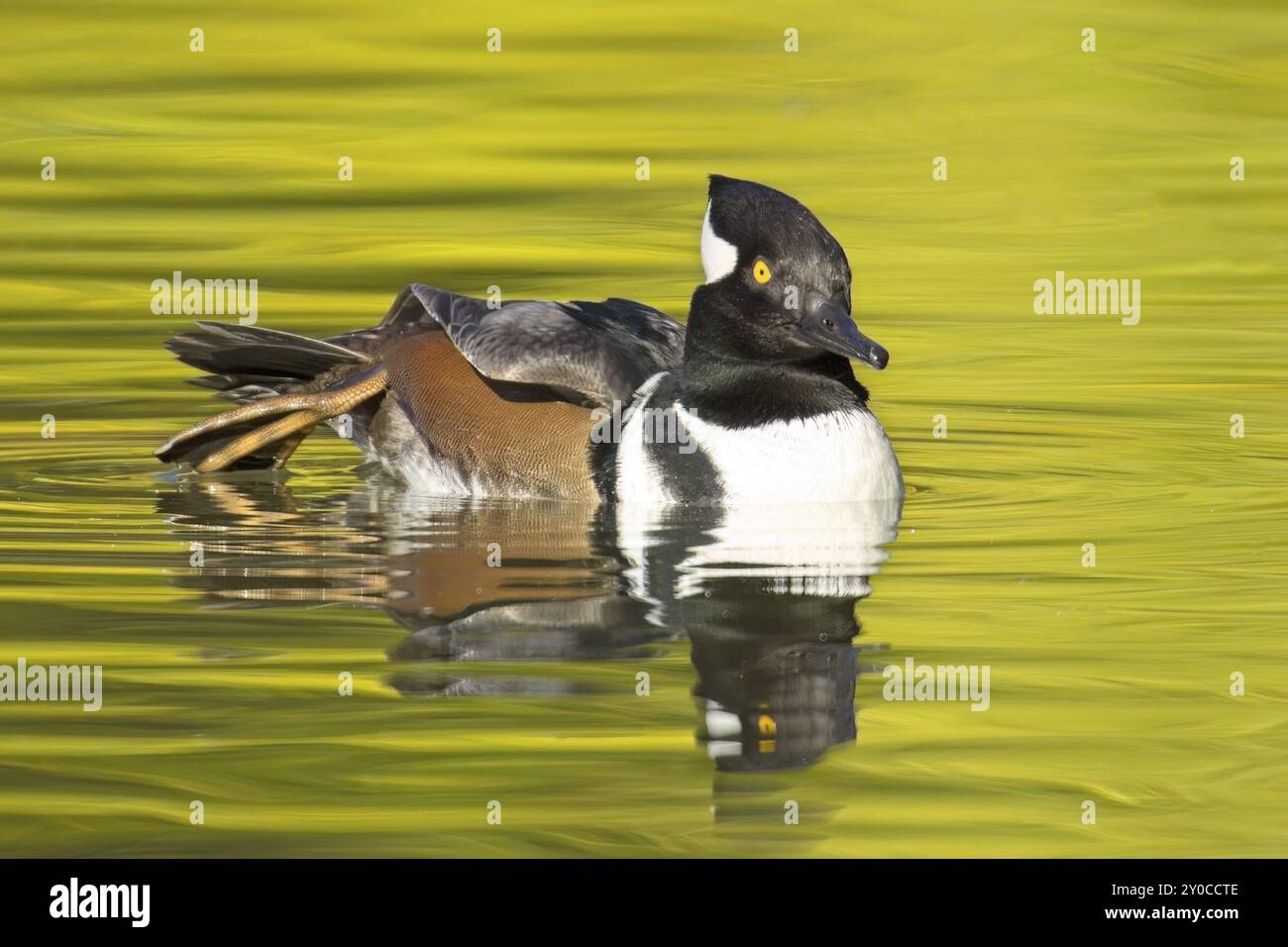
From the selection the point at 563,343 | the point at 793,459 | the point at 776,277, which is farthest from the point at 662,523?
the point at 776,277

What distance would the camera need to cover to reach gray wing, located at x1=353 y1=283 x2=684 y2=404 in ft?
34.6

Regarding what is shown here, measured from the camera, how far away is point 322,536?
393 inches

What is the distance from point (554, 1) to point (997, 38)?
4.83 meters

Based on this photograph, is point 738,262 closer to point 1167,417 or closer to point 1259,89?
point 1167,417

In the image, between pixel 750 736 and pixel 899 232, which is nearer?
pixel 750 736

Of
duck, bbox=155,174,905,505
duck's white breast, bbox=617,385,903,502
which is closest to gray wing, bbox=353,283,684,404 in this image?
duck, bbox=155,174,905,505

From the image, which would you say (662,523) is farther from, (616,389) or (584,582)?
(584,582)

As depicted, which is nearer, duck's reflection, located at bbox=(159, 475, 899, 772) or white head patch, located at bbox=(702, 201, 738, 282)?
duck's reflection, located at bbox=(159, 475, 899, 772)

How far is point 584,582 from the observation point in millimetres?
8914

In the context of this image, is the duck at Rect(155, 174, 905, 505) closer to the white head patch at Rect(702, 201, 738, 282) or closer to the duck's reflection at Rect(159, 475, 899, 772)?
the white head patch at Rect(702, 201, 738, 282)

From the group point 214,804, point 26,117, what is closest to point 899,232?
point 26,117

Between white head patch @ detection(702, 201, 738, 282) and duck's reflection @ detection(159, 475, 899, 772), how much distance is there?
1.04 meters

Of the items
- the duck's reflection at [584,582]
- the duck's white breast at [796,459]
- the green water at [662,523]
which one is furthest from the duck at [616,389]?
the green water at [662,523]

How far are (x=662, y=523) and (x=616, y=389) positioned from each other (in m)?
0.82
